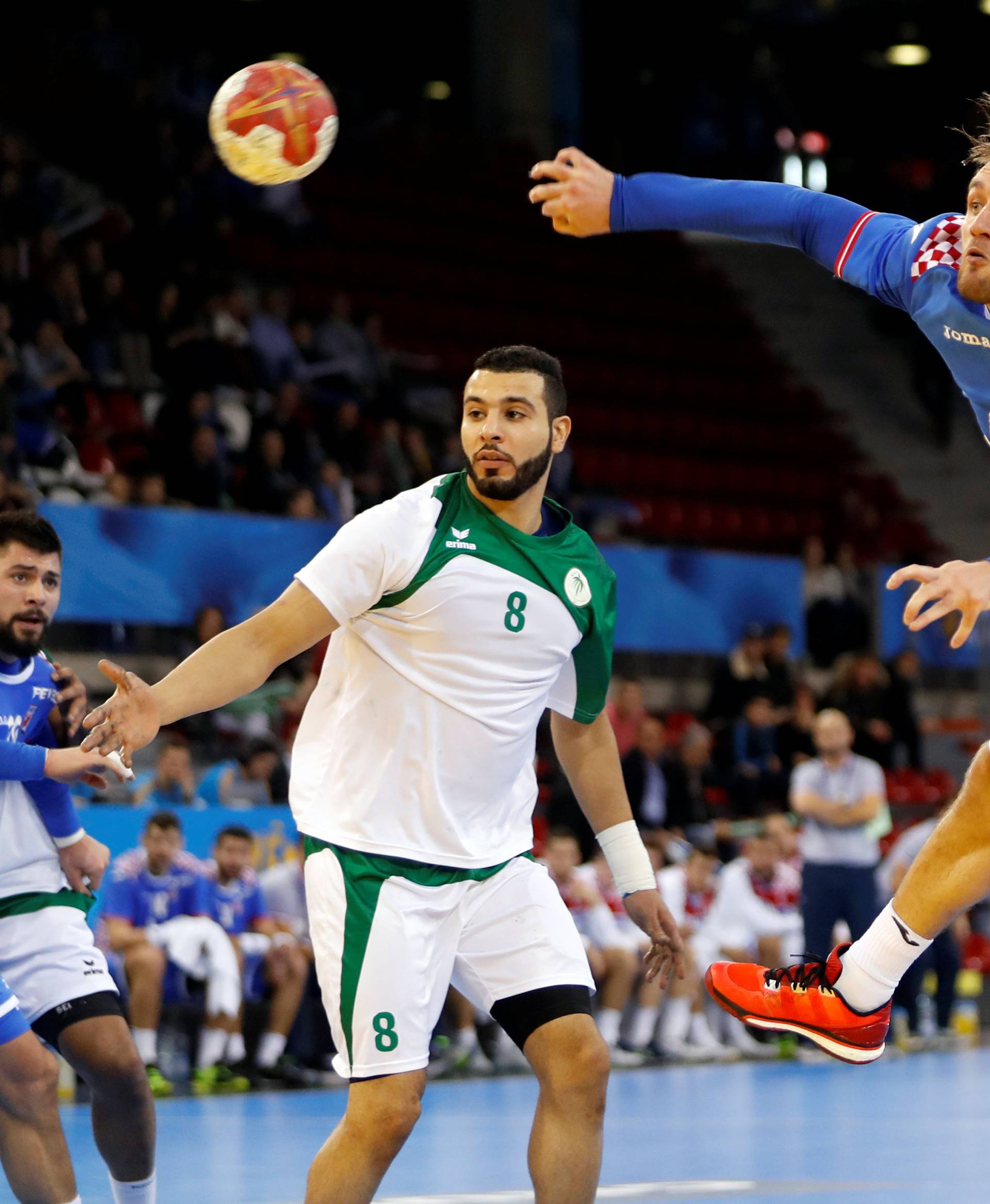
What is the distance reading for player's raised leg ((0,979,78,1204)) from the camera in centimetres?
519

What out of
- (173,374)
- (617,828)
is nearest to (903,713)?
(173,374)

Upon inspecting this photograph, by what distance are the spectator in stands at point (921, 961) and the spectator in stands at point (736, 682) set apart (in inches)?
66.5

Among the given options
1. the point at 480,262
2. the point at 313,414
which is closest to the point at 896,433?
the point at 480,262

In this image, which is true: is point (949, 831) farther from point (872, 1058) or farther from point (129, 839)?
point (129, 839)

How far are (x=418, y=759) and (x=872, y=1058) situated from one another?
135 centimetres

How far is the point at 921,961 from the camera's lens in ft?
44.8

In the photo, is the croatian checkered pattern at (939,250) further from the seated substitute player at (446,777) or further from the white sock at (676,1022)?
the white sock at (676,1022)

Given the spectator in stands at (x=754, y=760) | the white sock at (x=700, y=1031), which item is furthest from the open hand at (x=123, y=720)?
the spectator in stands at (x=754, y=760)

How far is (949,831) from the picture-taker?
4.42m

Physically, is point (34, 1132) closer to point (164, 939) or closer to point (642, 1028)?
point (164, 939)

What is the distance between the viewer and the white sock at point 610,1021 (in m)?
12.2

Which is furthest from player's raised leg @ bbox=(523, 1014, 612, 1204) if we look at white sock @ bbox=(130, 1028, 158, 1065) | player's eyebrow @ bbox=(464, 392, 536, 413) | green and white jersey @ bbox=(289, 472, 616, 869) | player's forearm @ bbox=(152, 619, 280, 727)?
white sock @ bbox=(130, 1028, 158, 1065)

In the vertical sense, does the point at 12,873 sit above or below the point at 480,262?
below

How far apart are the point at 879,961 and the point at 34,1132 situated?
7.84 feet
